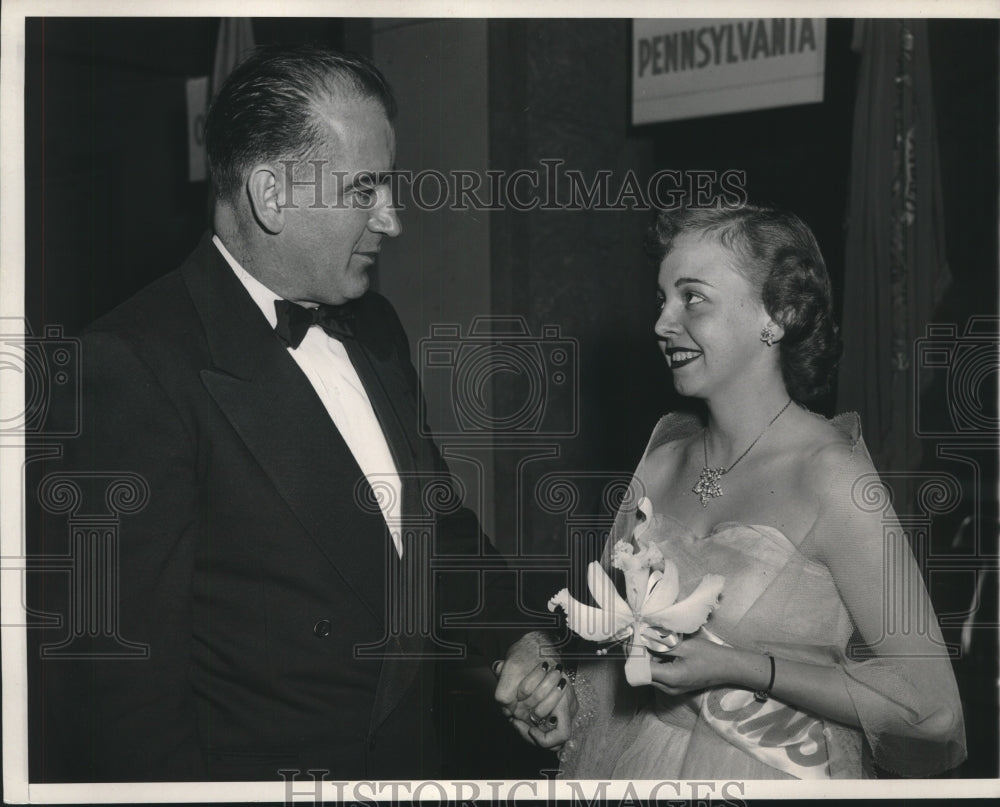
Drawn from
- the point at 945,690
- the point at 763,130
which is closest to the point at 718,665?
the point at 945,690

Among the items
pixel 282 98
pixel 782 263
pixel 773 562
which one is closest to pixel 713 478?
pixel 773 562

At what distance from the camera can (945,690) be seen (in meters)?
1.94

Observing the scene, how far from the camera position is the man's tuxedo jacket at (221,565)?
195 cm

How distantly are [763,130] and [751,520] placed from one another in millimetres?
1961

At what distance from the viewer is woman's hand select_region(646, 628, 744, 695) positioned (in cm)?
189

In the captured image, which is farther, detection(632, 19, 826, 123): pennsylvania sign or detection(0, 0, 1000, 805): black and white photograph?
detection(632, 19, 826, 123): pennsylvania sign

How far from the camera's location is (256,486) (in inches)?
79.2

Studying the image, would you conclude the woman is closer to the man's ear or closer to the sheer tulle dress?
the sheer tulle dress

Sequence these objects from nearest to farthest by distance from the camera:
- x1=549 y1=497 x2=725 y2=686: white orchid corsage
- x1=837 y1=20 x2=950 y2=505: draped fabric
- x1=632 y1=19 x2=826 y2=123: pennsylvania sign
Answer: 1. x1=549 y1=497 x2=725 y2=686: white orchid corsage
2. x1=837 y1=20 x2=950 y2=505: draped fabric
3. x1=632 y1=19 x2=826 y2=123: pennsylvania sign

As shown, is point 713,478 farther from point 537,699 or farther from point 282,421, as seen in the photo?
point 282,421

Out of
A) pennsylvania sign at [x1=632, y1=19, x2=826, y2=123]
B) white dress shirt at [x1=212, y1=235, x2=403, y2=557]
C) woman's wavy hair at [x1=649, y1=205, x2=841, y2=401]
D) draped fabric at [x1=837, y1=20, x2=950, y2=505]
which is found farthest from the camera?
pennsylvania sign at [x1=632, y1=19, x2=826, y2=123]

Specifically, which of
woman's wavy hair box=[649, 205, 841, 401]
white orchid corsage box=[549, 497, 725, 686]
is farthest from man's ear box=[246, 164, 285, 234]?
white orchid corsage box=[549, 497, 725, 686]

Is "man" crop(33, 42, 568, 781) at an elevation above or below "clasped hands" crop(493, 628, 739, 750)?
above

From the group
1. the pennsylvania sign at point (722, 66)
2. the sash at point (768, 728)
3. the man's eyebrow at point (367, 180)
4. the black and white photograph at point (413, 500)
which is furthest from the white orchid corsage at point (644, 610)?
the pennsylvania sign at point (722, 66)
